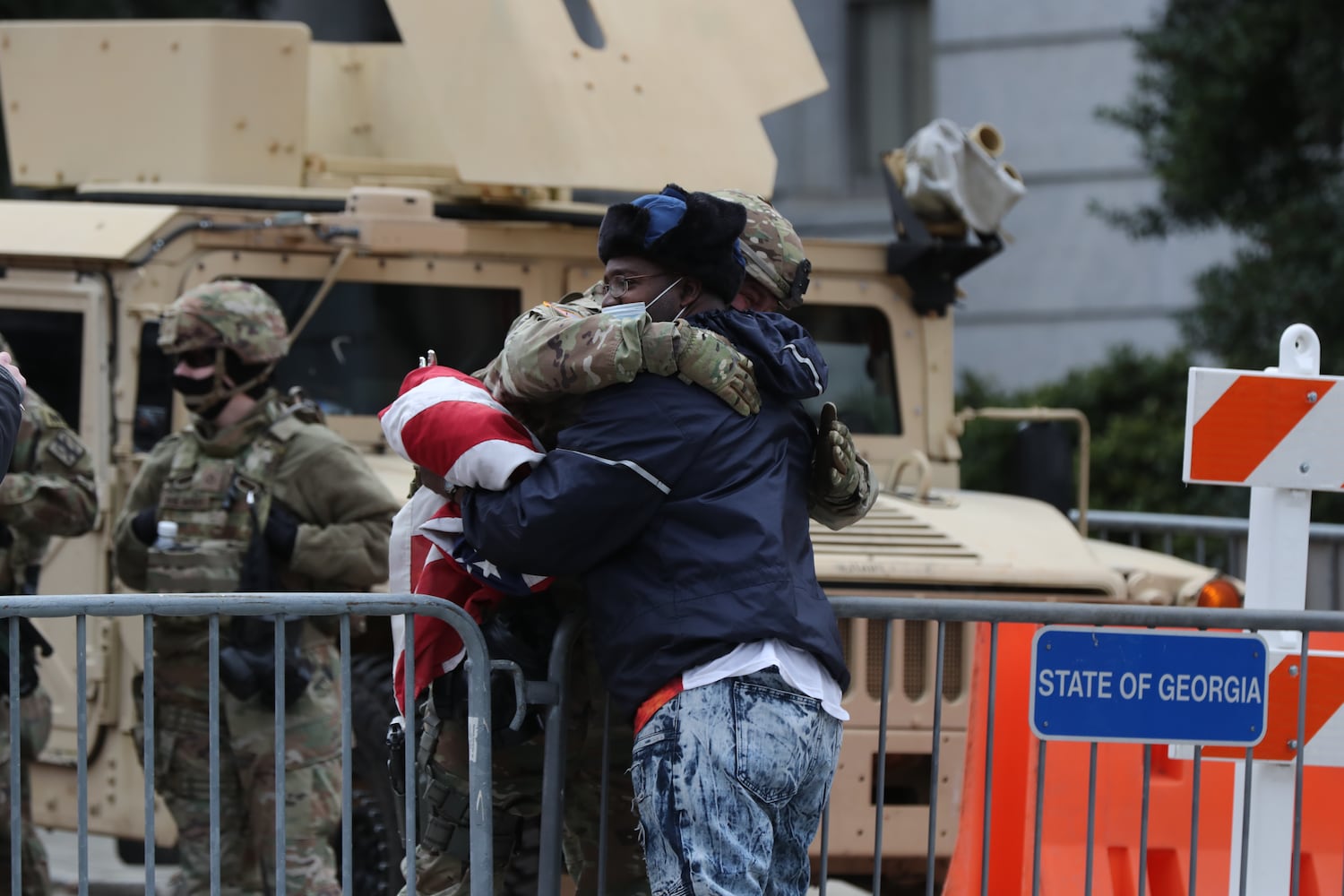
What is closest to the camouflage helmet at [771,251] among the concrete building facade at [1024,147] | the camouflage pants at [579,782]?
the camouflage pants at [579,782]

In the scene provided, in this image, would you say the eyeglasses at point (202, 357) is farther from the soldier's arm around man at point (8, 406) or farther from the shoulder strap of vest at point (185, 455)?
the soldier's arm around man at point (8, 406)

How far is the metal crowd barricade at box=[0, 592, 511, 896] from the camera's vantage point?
3.34 meters

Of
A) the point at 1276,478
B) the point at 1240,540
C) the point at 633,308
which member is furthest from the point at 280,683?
the point at 1240,540

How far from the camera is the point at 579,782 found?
12.2 ft

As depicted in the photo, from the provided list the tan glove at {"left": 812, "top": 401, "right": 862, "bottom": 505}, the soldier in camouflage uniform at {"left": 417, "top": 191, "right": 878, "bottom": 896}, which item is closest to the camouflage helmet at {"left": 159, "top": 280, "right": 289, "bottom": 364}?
the soldier in camouflage uniform at {"left": 417, "top": 191, "right": 878, "bottom": 896}

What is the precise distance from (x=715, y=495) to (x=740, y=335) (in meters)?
0.30

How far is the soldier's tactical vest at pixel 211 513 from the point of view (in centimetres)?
484

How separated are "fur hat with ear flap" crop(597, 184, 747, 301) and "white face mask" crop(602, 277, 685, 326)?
0.13 ft

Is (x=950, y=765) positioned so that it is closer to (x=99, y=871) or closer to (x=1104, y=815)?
(x=1104, y=815)

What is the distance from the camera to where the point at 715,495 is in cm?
316

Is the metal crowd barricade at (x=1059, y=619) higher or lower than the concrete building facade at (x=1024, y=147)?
lower

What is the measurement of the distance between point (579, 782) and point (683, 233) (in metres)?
1.15

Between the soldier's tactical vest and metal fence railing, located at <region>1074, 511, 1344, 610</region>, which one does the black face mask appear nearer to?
the soldier's tactical vest

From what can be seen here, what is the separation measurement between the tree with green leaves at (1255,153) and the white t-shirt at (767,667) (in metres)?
8.30
